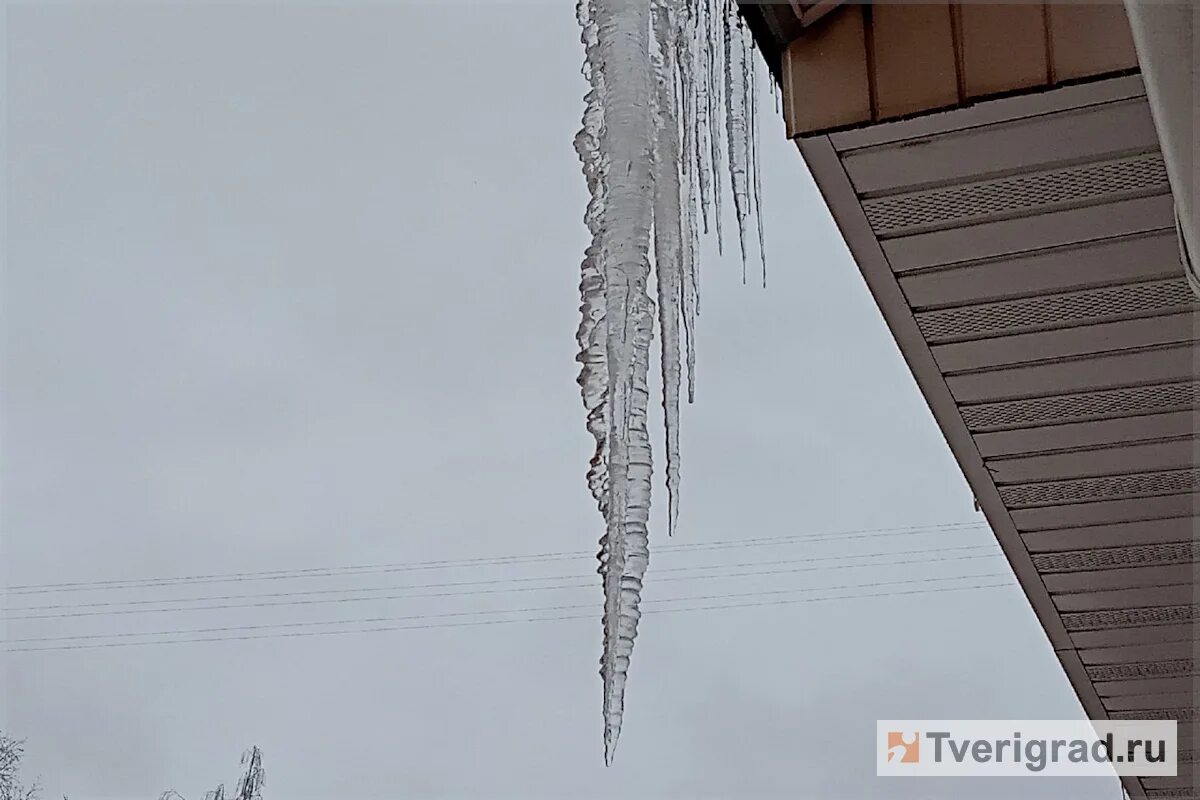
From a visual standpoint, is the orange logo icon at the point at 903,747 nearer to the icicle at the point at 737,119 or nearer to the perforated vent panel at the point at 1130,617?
the perforated vent panel at the point at 1130,617

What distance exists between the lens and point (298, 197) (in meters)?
34.5

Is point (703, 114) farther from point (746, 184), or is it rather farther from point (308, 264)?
point (308, 264)

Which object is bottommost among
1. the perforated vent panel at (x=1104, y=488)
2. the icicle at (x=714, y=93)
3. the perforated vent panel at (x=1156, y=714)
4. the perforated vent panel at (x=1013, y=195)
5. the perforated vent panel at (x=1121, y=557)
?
the perforated vent panel at (x=1156, y=714)

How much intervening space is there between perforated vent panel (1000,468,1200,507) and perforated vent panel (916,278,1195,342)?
0.31 metres

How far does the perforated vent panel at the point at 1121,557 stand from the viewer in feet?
4.77

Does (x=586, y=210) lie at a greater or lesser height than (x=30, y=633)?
lesser

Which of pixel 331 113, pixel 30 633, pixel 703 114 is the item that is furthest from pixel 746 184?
pixel 30 633

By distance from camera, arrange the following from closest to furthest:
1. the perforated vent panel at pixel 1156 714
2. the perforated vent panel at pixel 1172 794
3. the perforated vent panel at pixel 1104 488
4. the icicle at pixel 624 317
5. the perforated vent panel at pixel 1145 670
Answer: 1. the icicle at pixel 624 317
2. the perforated vent panel at pixel 1104 488
3. the perforated vent panel at pixel 1145 670
4. the perforated vent panel at pixel 1156 714
5. the perforated vent panel at pixel 1172 794

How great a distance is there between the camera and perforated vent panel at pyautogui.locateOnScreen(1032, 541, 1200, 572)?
1453mm

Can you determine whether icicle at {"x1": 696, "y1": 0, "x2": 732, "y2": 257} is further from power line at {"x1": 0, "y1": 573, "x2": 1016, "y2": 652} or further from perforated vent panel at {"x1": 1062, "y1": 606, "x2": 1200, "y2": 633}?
power line at {"x1": 0, "y1": 573, "x2": 1016, "y2": 652}

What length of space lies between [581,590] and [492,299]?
787 centimetres

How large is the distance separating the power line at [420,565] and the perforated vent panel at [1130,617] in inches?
991

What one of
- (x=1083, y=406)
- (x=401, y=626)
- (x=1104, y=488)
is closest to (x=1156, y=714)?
(x=1104, y=488)

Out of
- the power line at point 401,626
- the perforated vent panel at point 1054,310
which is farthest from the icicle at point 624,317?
the power line at point 401,626
